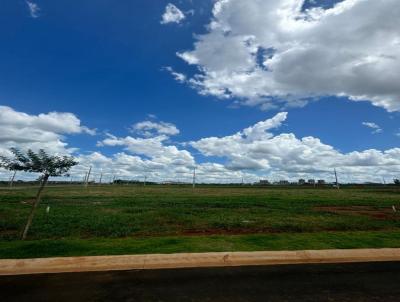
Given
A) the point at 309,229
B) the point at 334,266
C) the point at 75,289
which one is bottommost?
the point at 75,289

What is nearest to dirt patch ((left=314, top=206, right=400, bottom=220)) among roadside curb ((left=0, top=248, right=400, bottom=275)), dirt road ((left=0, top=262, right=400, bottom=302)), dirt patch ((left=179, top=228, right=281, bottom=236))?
dirt patch ((left=179, top=228, right=281, bottom=236))

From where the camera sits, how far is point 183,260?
834 cm

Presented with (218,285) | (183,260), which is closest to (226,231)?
(183,260)

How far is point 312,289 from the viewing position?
20.1 ft

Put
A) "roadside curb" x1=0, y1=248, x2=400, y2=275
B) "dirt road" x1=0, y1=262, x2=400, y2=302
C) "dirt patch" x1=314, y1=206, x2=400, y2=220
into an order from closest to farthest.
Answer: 1. "dirt road" x1=0, y1=262, x2=400, y2=302
2. "roadside curb" x1=0, y1=248, x2=400, y2=275
3. "dirt patch" x1=314, y1=206, x2=400, y2=220

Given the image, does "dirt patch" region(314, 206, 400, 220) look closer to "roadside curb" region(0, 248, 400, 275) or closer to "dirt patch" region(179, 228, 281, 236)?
"dirt patch" region(179, 228, 281, 236)

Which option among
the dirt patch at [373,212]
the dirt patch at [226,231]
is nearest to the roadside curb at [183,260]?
the dirt patch at [226,231]

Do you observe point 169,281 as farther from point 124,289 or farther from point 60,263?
point 60,263

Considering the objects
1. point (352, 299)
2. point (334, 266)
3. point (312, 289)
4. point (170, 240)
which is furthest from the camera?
point (170, 240)

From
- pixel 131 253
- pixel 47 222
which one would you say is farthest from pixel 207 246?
pixel 47 222

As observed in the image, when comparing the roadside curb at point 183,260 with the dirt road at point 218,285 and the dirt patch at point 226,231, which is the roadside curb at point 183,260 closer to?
the dirt road at point 218,285

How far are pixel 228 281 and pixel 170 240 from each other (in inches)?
183

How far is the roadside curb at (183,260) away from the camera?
25.8 feet

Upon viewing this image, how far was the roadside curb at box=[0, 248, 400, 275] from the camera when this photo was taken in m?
7.86
